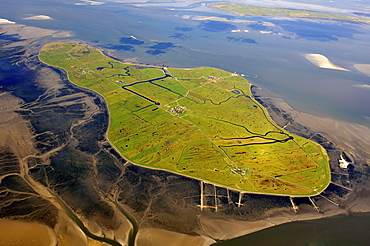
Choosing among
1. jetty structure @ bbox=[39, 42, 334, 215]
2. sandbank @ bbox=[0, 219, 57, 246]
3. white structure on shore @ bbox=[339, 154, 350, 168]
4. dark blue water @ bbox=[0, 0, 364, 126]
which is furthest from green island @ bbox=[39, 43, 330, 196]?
sandbank @ bbox=[0, 219, 57, 246]

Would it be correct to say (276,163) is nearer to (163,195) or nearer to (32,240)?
(163,195)

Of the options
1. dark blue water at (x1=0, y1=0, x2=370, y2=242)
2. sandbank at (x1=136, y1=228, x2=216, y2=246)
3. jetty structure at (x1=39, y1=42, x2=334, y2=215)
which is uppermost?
dark blue water at (x1=0, y1=0, x2=370, y2=242)

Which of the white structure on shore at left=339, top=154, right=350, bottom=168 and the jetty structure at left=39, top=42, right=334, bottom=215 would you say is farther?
the white structure on shore at left=339, top=154, right=350, bottom=168

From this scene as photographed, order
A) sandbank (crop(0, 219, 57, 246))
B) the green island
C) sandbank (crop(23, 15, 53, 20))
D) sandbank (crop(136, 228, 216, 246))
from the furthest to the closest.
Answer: sandbank (crop(23, 15, 53, 20))
the green island
sandbank (crop(136, 228, 216, 246))
sandbank (crop(0, 219, 57, 246))

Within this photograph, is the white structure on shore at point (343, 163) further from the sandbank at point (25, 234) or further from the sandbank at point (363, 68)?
the sandbank at point (363, 68)

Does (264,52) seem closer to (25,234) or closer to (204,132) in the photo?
(204,132)

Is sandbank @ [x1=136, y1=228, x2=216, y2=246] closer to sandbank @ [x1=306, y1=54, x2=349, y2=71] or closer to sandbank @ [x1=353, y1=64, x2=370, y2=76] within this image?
sandbank @ [x1=306, y1=54, x2=349, y2=71]
